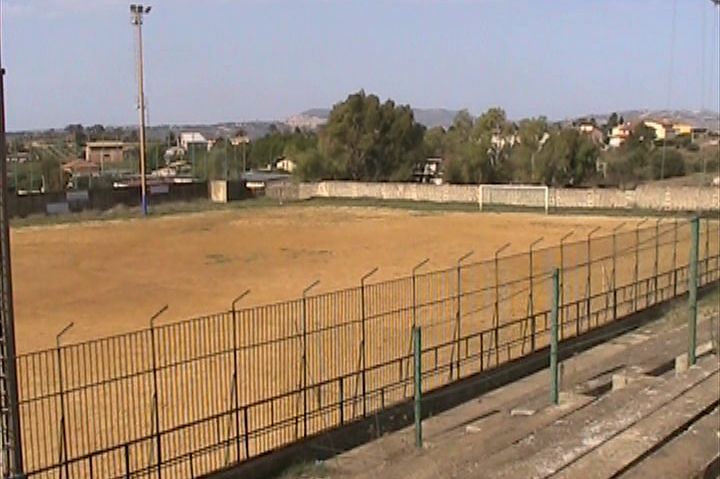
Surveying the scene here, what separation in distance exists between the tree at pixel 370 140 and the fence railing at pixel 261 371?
53940mm

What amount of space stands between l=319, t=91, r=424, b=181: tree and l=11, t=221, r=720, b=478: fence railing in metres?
53.9

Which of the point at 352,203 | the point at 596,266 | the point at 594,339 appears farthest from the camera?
the point at 352,203

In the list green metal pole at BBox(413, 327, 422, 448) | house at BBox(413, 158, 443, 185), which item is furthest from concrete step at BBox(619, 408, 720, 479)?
house at BBox(413, 158, 443, 185)

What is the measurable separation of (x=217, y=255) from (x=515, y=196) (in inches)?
1005

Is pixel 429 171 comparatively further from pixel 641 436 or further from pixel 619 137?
pixel 641 436

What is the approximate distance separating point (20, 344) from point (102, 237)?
25703 mm

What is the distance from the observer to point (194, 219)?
55.8 meters

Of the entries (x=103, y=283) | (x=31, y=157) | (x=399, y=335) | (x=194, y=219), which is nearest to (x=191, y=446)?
(x=399, y=335)

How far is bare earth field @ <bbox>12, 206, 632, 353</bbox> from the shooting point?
89.9ft

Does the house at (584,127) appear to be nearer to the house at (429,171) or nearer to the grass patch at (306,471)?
the house at (429,171)

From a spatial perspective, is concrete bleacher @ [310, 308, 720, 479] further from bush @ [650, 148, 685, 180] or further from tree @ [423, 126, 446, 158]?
tree @ [423, 126, 446, 158]

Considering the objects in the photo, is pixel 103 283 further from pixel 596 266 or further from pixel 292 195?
pixel 292 195

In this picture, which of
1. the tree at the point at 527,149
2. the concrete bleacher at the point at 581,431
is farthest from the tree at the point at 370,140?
the concrete bleacher at the point at 581,431

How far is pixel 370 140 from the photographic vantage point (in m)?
79.2
